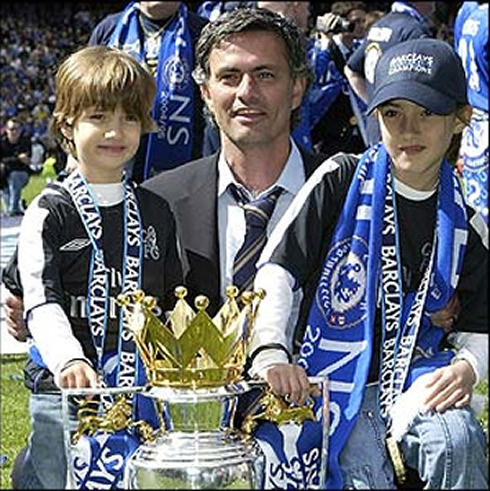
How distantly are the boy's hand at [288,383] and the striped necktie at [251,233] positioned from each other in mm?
575

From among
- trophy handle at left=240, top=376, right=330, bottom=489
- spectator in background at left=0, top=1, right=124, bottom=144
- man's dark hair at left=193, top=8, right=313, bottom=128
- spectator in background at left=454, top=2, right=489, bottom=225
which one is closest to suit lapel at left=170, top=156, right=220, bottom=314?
man's dark hair at left=193, top=8, right=313, bottom=128

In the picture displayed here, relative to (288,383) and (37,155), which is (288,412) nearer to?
(288,383)

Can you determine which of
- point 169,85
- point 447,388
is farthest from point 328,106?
point 447,388

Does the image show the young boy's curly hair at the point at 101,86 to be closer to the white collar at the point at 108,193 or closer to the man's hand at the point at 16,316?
the white collar at the point at 108,193

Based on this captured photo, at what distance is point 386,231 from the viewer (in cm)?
274

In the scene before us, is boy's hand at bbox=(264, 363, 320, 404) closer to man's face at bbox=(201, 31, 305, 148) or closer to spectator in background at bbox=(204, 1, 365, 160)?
man's face at bbox=(201, 31, 305, 148)

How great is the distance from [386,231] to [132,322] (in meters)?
0.67

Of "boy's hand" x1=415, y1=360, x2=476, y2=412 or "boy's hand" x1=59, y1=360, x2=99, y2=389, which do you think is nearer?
"boy's hand" x1=59, y1=360, x2=99, y2=389

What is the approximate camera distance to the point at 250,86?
10.1 ft

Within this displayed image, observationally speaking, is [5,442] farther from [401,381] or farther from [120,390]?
[120,390]

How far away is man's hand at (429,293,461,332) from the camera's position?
9.23ft

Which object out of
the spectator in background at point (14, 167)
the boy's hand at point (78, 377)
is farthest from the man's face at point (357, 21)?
the spectator in background at point (14, 167)

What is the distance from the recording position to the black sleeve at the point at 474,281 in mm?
2826

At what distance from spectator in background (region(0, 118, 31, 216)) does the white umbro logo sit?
12.7 meters
